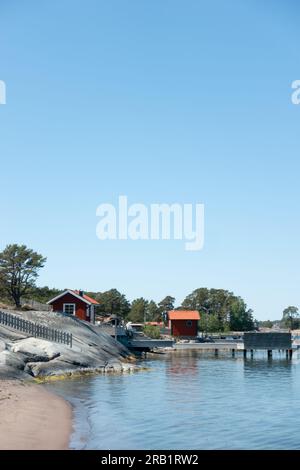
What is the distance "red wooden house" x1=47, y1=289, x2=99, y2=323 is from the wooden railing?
19.2 metres

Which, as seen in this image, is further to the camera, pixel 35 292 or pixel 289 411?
pixel 35 292

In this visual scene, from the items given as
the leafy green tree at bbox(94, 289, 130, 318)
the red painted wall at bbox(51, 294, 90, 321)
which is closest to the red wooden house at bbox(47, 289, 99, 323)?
the red painted wall at bbox(51, 294, 90, 321)

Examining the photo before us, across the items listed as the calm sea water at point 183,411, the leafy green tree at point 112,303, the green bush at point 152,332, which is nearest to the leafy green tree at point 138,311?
the leafy green tree at point 112,303

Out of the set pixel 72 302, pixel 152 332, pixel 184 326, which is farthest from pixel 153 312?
pixel 72 302

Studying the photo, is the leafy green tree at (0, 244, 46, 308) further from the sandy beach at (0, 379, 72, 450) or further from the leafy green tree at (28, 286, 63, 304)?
the sandy beach at (0, 379, 72, 450)

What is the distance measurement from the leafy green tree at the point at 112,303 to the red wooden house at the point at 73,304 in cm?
7929

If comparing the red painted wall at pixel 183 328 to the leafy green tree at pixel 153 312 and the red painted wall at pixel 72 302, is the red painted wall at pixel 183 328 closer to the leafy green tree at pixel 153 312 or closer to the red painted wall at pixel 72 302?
the red painted wall at pixel 72 302

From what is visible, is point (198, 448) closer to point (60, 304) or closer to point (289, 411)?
point (289, 411)

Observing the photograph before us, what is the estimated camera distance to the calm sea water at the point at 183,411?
2272 cm

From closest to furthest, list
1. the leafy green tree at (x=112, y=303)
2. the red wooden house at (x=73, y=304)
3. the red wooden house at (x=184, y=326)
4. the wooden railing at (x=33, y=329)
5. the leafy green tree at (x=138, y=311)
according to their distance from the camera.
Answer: the wooden railing at (x=33, y=329)
the red wooden house at (x=73, y=304)
the red wooden house at (x=184, y=326)
the leafy green tree at (x=112, y=303)
the leafy green tree at (x=138, y=311)

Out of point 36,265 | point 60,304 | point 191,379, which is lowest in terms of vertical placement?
point 191,379
